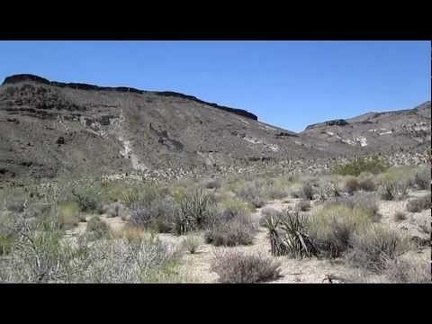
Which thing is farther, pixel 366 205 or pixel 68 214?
pixel 68 214

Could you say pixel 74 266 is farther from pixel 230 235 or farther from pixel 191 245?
pixel 230 235

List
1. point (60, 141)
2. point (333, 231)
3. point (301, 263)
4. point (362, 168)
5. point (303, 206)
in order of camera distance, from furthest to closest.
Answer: point (60, 141) → point (362, 168) → point (303, 206) → point (333, 231) → point (301, 263)

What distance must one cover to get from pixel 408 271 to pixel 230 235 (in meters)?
4.56

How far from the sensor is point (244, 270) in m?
6.98

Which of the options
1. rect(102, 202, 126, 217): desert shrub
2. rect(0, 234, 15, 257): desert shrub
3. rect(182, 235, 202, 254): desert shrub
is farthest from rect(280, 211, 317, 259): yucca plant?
rect(102, 202, 126, 217): desert shrub

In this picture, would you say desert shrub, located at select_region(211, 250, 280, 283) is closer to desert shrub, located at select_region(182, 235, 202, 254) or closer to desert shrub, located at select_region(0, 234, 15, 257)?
desert shrub, located at select_region(182, 235, 202, 254)

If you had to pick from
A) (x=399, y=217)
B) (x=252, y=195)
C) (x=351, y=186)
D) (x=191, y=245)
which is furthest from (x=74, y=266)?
(x=351, y=186)

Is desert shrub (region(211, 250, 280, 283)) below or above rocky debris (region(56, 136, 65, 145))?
below

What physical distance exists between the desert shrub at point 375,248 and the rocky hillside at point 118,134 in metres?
36.7

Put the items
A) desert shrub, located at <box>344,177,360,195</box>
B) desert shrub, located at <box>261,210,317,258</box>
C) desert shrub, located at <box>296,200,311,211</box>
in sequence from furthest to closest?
desert shrub, located at <box>344,177,360,195</box>
desert shrub, located at <box>296,200,311,211</box>
desert shrub, located at <box>261,210,317,258</box>

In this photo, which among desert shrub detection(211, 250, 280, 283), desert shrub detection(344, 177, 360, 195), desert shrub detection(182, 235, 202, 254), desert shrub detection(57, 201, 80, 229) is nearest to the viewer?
desert shrub detection(211, 250, 280, 283)

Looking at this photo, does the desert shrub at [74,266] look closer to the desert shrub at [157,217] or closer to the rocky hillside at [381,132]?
the desert shrub at [157,217]

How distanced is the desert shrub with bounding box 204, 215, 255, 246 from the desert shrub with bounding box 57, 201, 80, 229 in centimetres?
442

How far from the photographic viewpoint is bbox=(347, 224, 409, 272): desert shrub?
7.19 meters
